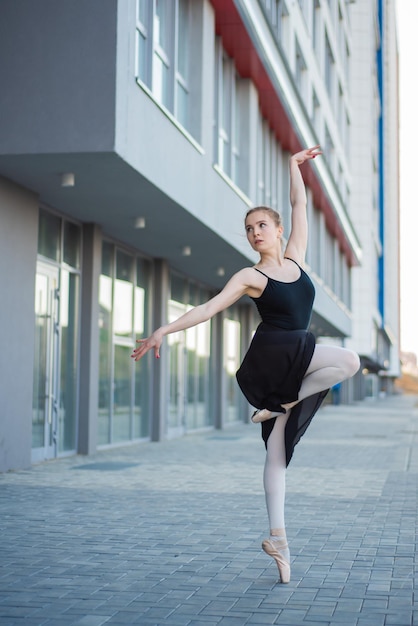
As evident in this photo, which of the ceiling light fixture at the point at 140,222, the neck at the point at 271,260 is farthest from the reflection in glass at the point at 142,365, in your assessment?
the neck at the point at 271,260

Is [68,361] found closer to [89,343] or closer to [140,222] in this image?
[89,343]

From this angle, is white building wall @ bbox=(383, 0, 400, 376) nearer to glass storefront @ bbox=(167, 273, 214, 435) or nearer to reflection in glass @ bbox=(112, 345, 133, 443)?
glass storefront @ bbox=(167, 273, 214, 435)

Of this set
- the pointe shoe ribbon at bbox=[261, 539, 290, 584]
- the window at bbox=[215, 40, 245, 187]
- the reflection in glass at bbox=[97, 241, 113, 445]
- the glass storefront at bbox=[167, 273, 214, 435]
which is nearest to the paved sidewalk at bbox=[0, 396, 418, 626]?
the pointe shoe ribbon at bbox=[261, 539, 290, 584]

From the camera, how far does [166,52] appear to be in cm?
1369

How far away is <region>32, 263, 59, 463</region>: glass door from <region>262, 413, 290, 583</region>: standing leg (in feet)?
25.9

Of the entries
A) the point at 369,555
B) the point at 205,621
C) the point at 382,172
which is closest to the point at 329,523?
the point at 369,555

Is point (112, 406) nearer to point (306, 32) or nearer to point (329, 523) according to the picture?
point (329, 523)

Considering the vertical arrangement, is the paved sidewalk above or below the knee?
below

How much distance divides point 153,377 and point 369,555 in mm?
12459

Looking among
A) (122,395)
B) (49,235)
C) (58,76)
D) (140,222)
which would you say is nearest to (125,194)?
(49,235)

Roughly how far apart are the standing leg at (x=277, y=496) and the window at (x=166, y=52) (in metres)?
7.17

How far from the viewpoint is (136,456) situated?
14.6 meters

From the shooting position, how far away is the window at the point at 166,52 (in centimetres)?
1235

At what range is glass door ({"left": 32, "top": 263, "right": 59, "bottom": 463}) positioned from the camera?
504 inches
